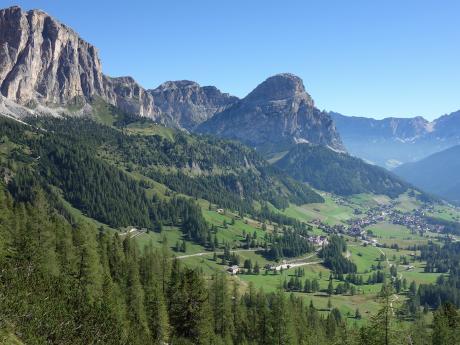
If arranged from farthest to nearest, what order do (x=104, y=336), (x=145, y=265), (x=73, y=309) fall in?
(x=145, y=265)
(x=73, y=309)
(x=104, y=336)

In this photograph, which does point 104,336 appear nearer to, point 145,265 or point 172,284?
point 172,284

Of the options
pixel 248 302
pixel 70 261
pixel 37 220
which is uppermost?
pixel 37 220

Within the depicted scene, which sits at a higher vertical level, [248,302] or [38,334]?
[38,334]

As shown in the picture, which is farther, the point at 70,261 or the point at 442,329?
the point at 70,261

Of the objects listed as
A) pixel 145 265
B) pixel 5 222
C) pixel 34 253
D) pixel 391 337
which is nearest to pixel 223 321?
pixel 145 265

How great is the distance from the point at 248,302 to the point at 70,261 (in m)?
69.5

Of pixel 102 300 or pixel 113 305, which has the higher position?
pixel 102 300

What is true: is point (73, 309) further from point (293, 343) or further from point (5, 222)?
point (293, 343)

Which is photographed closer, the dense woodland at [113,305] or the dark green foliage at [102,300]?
the dense woodland at [113,305]

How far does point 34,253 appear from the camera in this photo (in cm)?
9244

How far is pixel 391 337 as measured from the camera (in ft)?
170

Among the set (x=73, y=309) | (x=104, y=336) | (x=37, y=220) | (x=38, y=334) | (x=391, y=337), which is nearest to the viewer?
(x=391, y=337)

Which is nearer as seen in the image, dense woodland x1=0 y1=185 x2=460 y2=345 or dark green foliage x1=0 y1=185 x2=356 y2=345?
dense woodland x1=0 y1=185 x2=460 y2=345

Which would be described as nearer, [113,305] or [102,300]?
[113,305]
